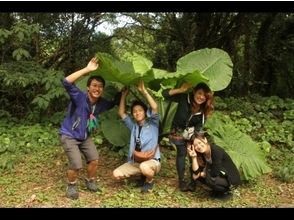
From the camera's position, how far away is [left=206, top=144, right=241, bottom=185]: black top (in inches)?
190

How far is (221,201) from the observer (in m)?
4.89

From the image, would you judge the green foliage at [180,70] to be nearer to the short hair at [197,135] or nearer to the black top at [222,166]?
the short hair at [197,135]

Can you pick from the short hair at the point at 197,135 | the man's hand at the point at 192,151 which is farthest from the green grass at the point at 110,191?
the short hair at the point at 197,135

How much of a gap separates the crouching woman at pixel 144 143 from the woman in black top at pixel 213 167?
39 cm

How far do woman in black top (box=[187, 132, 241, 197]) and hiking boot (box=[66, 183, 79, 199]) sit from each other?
1.19 metres

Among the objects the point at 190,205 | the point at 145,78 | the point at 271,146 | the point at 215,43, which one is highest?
the point at 215,43

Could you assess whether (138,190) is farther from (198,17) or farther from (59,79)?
(198,17)

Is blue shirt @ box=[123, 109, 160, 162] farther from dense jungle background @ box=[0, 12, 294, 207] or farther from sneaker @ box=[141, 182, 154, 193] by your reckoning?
dense jungle background @ box=[0, 12, 294, 207]

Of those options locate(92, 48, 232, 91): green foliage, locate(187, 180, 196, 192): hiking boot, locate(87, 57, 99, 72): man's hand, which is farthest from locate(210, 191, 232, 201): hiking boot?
locate(87, 57, 99, 72): man's hand

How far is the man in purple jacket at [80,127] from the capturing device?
4832mm

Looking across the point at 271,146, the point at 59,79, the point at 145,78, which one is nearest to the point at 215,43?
the point at 271,146

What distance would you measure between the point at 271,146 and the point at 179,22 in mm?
3716

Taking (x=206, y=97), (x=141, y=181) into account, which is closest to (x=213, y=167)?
(x=206, y=97)
